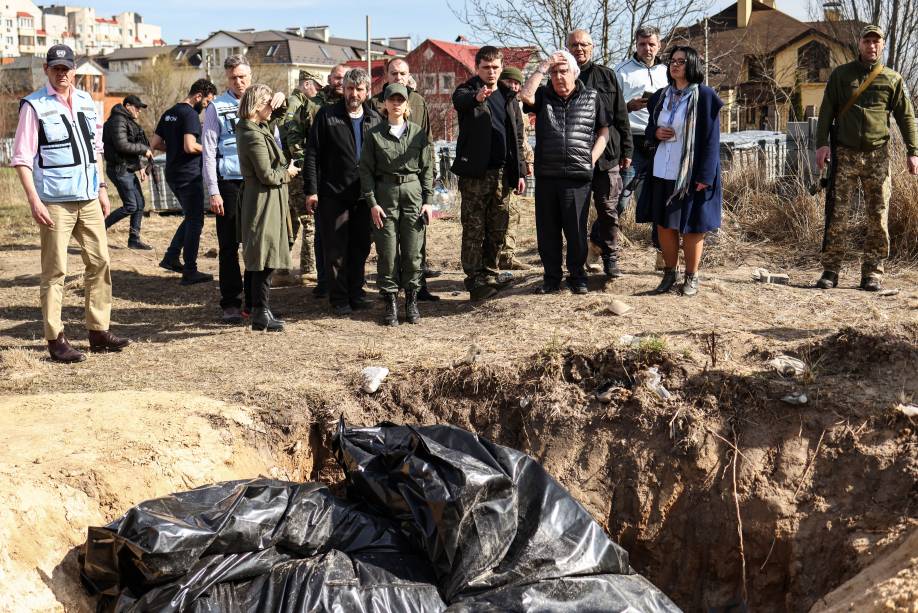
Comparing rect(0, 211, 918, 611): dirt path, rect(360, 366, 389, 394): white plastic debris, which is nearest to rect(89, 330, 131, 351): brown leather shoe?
rect(0, 211, 918, 611): dirt path

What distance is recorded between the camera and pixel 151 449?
486 centimetres

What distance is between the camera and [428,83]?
4144cm

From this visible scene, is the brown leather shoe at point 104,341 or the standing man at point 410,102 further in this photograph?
the standing man at point 410,102

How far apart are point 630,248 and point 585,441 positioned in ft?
14.3

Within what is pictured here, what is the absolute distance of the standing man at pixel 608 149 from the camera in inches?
290

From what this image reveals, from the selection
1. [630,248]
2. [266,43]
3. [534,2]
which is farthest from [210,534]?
[266,43]

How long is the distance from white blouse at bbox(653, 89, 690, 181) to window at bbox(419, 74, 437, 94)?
3143 cm

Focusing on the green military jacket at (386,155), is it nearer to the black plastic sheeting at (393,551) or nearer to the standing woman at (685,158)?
the standing woman at (685,158)

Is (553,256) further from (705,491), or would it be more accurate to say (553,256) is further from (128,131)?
(128,131)

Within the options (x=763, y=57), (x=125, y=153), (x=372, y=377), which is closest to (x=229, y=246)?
(x=372, y=377)

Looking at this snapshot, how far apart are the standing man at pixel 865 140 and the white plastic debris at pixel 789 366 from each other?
2.39 m

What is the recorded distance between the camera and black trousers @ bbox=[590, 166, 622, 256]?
24.5 feet

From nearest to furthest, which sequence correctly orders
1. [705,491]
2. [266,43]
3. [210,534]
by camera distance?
[210,534] → [705,491] → [266,43]

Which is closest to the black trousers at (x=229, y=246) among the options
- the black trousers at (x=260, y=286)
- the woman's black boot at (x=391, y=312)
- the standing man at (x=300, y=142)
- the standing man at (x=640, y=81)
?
the black trousers at (x=260, y=286)
